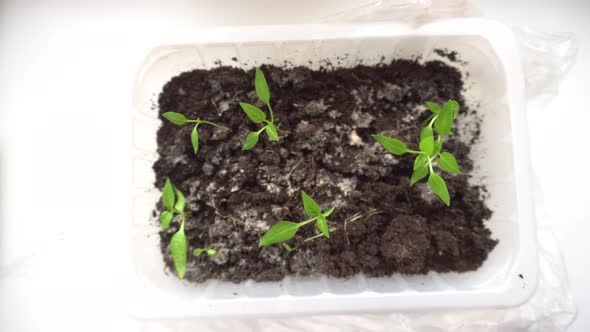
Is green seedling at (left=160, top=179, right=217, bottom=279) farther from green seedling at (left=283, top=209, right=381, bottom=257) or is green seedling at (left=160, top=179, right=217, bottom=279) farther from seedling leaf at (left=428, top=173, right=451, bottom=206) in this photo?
seedling leaf at (left=428, top=173, right=451, bottom=206)

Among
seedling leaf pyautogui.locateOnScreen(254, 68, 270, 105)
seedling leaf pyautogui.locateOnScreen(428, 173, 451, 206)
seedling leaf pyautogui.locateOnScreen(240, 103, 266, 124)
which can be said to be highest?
seedling leaf pyautogui.locateOnScreen(254, 68, 270, 105)

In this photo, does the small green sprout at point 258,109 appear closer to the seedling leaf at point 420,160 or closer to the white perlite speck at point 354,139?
the white perlite speck at point 354,139

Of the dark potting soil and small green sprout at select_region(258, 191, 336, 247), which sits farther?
the dark potting soil

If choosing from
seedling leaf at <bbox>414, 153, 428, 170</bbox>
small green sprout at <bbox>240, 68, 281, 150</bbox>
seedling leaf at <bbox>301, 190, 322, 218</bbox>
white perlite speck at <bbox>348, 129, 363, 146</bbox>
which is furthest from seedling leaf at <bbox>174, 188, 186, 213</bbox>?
seedling leaf at <bbox>414, 153, 428, 170</bbox>

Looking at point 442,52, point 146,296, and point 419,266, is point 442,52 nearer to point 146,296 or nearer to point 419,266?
point 419,266

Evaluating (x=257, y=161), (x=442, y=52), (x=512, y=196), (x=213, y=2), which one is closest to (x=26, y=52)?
(x=213, y=2)

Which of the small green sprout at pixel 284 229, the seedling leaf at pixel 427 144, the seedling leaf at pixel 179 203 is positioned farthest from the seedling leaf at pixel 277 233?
the seedling leaf at pixel 427 144
